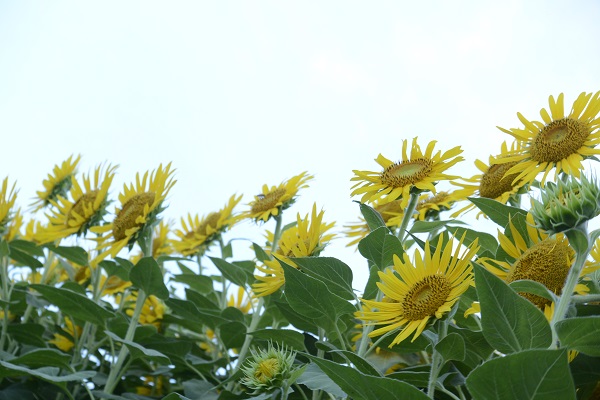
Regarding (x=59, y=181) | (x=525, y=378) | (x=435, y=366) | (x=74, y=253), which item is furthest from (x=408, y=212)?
(x=59, y=181)

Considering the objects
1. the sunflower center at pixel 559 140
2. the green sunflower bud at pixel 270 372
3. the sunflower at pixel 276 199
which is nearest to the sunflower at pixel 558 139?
the sunflower center at pixel 559 140

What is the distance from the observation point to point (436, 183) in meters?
1.42

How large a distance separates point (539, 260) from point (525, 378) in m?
0.34

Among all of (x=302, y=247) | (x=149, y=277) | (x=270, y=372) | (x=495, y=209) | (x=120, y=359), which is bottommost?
(x=120, y=359)

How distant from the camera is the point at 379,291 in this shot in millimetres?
1293

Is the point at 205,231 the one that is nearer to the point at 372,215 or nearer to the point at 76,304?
the point at 76,304

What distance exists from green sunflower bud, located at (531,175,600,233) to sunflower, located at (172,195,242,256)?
51.3 inches

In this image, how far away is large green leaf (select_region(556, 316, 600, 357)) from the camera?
0.85 meters

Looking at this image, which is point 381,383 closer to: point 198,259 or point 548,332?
point 548,332

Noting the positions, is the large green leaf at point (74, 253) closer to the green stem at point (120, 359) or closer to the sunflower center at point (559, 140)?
the green stem at point (120, 359)

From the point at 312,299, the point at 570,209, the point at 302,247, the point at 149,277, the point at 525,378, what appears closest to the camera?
the point at 525,378

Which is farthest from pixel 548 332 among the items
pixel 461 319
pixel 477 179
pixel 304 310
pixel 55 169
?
pixel 55 169

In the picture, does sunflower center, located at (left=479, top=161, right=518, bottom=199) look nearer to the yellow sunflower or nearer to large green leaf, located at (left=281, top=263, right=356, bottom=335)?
the yellow sunflower

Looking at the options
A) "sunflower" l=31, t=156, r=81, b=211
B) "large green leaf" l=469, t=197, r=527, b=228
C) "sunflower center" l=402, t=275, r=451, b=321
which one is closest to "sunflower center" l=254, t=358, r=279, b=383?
"sunflower center" l=402, t=275, r=451, b=321
